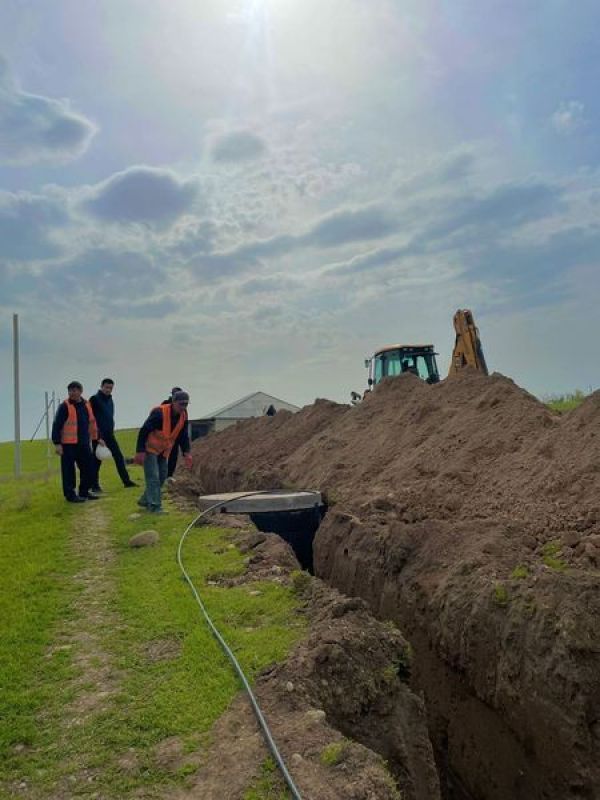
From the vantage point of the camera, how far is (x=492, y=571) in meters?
5.49

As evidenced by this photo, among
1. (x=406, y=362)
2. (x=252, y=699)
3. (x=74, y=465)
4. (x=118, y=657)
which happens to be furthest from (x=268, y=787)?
(x=406, y=362)

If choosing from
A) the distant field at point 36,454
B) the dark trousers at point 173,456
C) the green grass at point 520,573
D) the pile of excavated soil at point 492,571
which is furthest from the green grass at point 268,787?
the distant field at point 36,454

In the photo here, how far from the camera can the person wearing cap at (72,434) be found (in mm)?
10789

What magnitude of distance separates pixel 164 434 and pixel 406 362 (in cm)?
1017

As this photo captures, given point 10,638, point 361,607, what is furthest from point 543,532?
point 10,638

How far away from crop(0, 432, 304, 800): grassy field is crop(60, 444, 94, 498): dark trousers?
2717 millimetres

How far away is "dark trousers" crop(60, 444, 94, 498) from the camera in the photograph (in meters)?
11.0

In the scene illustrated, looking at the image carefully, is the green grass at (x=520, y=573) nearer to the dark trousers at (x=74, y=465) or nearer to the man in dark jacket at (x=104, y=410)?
the dark trousers at (x=74, y=465)

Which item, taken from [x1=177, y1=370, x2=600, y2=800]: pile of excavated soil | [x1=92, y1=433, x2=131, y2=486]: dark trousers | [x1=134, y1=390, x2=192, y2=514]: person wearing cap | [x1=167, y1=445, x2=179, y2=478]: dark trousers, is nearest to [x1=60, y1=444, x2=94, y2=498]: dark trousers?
[x1=92, y1=433, x2=131, y2=486]: dark trousers

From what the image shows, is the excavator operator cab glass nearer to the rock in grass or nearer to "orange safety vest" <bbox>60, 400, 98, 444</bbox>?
"orange safety vest" <bbox>60, 400, 98, 444</bbox>

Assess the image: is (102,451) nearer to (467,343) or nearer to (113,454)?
(113,454)

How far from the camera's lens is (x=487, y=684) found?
16.4ft

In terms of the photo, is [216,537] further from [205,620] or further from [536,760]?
[536,760]

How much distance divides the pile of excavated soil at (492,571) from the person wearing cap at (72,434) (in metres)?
4.12
